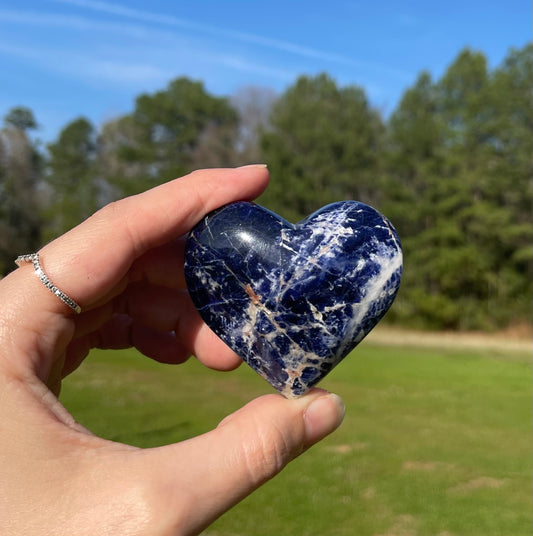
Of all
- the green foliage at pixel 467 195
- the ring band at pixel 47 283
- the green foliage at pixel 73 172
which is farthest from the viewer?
the green foliage at pixel 73 172

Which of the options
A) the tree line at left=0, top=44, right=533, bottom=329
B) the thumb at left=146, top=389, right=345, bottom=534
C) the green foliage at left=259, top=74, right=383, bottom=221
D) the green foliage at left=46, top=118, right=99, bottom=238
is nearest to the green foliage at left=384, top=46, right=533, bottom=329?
the tree line at left=0, top=44, right=533, bottom=329

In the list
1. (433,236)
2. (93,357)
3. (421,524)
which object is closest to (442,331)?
(433,236)

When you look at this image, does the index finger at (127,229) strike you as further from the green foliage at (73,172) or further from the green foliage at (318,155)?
the green foliage at (73,172)

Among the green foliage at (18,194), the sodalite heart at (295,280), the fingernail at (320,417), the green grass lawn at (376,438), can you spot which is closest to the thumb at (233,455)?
the fingernail at (320,417)

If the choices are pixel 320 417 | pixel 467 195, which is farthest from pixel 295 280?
pixel 467 195

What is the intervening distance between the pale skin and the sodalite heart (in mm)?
90

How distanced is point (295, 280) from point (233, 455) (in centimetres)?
45

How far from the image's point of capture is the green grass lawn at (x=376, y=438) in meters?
3.73

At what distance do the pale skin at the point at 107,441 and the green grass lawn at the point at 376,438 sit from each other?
2.40 m

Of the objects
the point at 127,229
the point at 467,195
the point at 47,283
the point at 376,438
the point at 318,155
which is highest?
the point at 318,155

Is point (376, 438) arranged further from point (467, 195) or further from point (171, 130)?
point (171, 130)

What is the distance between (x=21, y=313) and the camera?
1397 millimetres

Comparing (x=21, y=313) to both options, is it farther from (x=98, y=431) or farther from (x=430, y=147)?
(x=430, y=147)

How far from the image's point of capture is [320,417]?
1.45 meters
